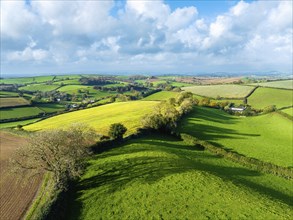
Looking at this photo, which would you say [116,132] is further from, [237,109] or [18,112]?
[237,109]

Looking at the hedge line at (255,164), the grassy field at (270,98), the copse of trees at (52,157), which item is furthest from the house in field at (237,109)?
the copse of trees at (52,157)

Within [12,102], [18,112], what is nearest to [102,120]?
[18,112]

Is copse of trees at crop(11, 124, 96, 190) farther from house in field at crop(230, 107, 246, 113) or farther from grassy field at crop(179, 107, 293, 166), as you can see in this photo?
house in field at crop(230, 107, 246, 113)

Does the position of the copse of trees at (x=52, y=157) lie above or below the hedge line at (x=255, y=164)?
above

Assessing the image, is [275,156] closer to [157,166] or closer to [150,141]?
[150,141]

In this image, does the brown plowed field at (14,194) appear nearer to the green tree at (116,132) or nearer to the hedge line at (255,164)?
the green tree at (116,132)

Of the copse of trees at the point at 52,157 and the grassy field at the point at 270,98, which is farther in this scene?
the grassy field at the point at 270,98
